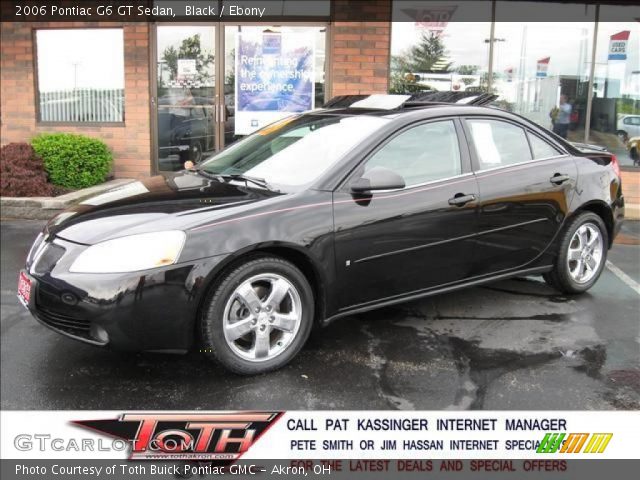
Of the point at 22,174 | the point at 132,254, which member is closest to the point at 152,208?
the point at 132,254

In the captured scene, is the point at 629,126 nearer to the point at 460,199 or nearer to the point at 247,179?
the point at 460,199

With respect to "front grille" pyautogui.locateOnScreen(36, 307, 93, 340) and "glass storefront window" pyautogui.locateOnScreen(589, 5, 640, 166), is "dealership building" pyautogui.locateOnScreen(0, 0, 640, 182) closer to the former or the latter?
"glass storefront window" pyautogui.locateOnScreen(589, 5, 640, 166)

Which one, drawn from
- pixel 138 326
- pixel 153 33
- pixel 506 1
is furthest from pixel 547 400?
pixel 153 33

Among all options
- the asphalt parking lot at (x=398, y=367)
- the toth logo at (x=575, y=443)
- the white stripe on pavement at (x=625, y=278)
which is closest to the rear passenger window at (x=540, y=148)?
the asphalt parking lot at (x=398, y=367)

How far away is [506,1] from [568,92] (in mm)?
1585

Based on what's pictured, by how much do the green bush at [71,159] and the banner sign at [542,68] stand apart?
6449 mm

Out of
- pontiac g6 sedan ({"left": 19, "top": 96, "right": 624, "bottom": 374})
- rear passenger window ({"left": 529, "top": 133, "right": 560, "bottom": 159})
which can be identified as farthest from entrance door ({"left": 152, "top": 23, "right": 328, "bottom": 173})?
rear passenger window ({"left": 529, "top": 133, "right": 560, "bottom": 159})

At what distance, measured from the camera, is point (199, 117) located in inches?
394

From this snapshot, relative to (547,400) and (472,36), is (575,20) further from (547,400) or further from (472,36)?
(547,400)

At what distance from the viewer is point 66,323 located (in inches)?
138

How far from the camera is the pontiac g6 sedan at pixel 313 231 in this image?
11.3ft

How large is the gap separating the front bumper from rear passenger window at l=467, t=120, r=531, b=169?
215 centimetres

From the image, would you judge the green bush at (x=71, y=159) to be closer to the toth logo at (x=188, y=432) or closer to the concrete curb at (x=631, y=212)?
the toth logo at (x=188, y=432)

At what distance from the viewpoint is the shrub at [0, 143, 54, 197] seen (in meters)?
8.41
